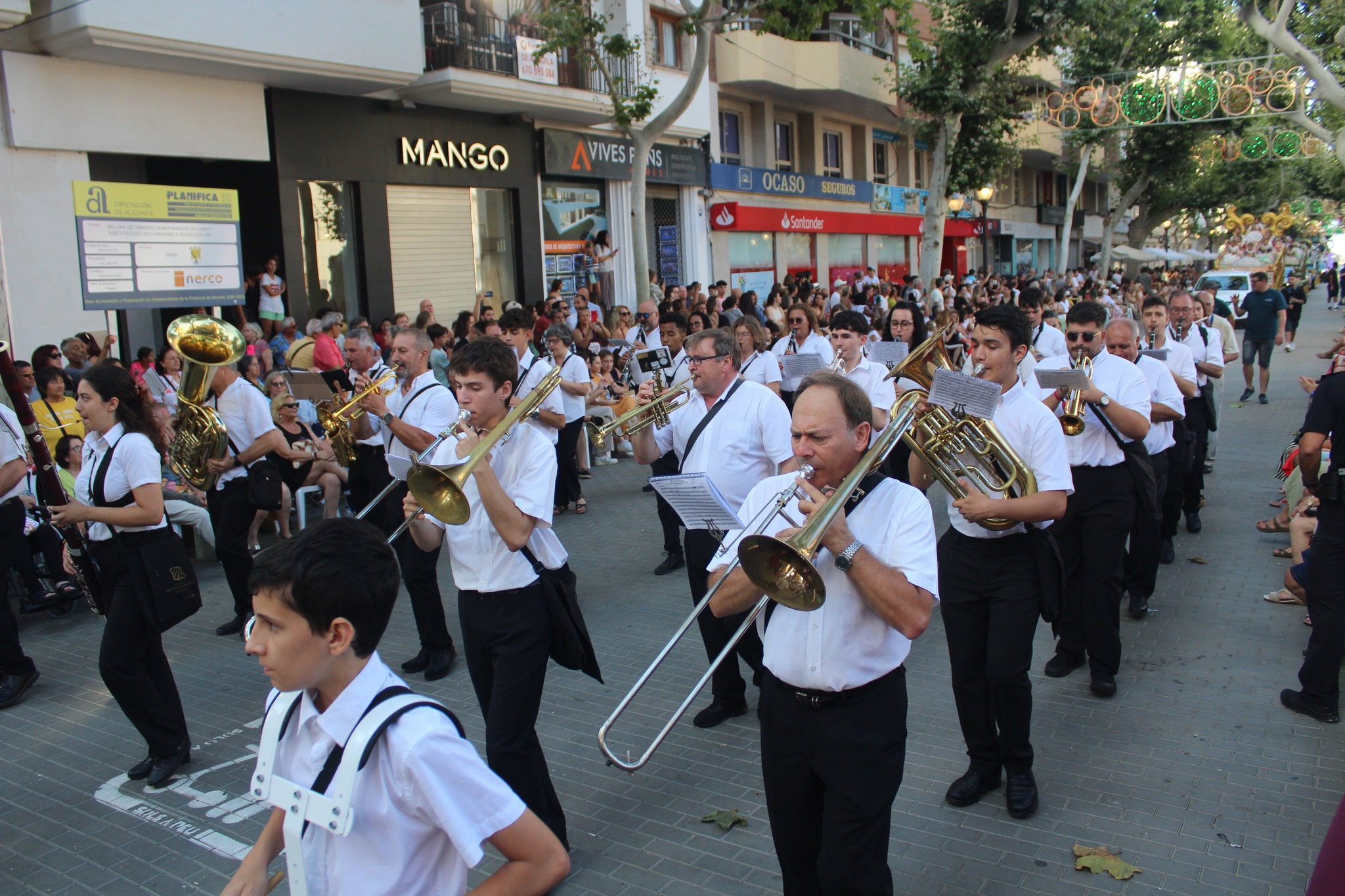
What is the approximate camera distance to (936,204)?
2216 centimetres

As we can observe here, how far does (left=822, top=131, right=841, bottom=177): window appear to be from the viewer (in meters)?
28.7

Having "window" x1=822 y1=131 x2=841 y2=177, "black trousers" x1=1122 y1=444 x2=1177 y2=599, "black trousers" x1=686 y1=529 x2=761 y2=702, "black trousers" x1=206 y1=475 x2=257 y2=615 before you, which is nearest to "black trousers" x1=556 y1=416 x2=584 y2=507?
"black trousers" x1=206 y1=475 x2=257 y2=615

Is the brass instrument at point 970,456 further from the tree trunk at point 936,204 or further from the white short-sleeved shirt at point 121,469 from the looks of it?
the tree trunk at point 936,204

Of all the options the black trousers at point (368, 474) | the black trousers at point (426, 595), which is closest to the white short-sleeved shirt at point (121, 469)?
the black trousers at point (426, 595)

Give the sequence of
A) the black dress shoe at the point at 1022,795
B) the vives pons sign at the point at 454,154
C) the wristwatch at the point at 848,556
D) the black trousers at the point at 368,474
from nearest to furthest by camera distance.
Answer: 1. the wristwatch at the point at 848,556
2. the black dress shoe at the point at 1022,795
3. the black trousers at the point at 368,474
4. the vives pons sign at the point at 454,154

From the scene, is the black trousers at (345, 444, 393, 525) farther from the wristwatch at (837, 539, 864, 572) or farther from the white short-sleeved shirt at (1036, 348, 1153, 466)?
the wristwatch at (837, 539, 864, 572)

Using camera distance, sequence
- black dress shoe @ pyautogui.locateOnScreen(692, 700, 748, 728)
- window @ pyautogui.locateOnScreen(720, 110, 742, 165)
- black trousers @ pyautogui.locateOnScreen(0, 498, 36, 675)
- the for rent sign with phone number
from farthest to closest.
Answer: window @ pyautogui.locateOnScreen(720, 110, 742, 165) < the for rent sign with phone number < black trousers @ pyautogui.locateOnScreen(0, 498, 36, 675) < black dress shoe @ pyautogui.locateOnScreen(692, 700, 748, 728)

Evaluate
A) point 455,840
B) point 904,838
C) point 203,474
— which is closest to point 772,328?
point 203,474

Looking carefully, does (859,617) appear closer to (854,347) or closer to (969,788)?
(969,788)

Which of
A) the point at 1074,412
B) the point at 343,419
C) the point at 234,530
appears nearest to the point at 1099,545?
the point at 1074,412

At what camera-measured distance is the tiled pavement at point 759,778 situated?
390cm

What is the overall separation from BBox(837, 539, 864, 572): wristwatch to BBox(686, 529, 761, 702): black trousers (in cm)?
233

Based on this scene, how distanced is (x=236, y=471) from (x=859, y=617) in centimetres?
544

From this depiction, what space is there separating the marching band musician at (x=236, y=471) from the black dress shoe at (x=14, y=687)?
1.20 meters
